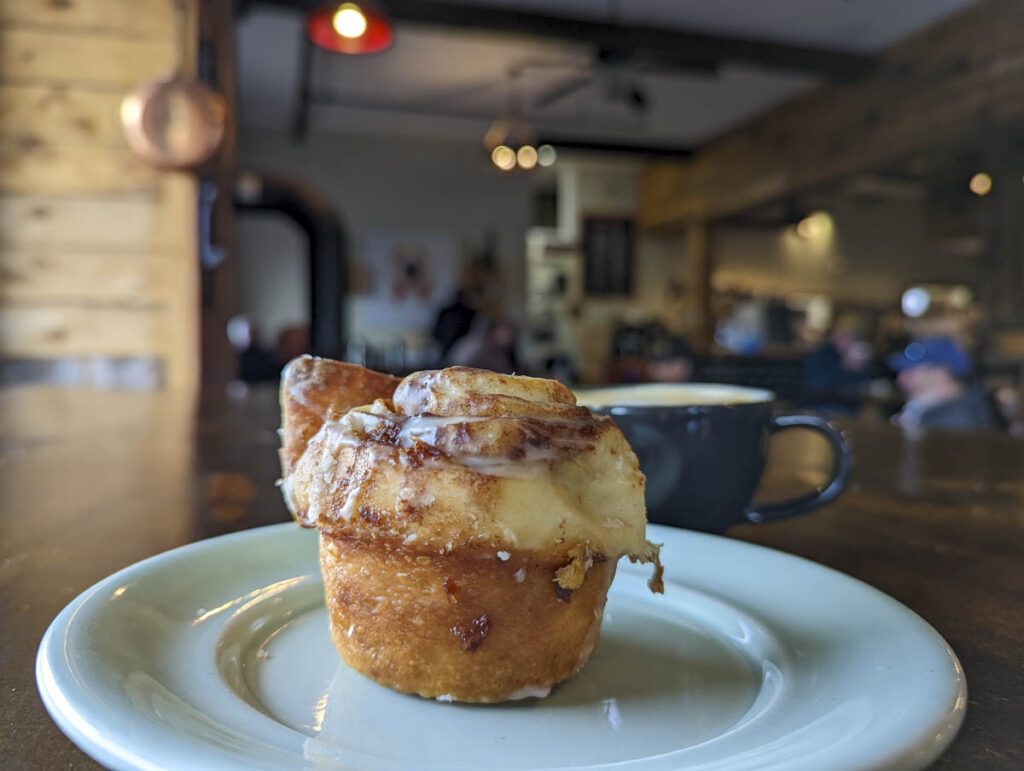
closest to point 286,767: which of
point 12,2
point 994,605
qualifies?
point 994,605

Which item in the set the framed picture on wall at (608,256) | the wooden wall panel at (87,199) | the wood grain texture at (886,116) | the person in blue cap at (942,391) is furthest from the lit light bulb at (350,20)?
the framed picture on wall at (608,256)

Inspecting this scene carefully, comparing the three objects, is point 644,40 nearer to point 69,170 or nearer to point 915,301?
point 69,170

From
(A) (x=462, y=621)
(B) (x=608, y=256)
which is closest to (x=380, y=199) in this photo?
(B) (x=608, y=256)

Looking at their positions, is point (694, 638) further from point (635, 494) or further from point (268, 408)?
point (268, 408)

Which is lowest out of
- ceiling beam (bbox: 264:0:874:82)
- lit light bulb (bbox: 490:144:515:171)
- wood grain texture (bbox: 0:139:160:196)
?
wood grain texture (bbox: 0:139:160:196)

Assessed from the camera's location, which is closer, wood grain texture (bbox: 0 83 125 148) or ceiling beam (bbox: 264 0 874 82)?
wood grain texture (bbox: 0 83 125 148)

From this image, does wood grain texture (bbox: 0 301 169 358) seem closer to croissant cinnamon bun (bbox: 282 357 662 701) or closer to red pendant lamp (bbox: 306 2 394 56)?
red pendant lamp (bbox: 306 2 394 56)

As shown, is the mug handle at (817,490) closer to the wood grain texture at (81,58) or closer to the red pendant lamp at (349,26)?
the red pendant lamp at (349,26)

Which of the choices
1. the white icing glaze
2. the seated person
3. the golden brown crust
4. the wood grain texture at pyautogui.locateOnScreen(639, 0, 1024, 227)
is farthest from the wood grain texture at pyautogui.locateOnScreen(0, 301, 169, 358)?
the wood grain texture at pyautogui.locateOnScreen(639, 0, 1024, 227)
